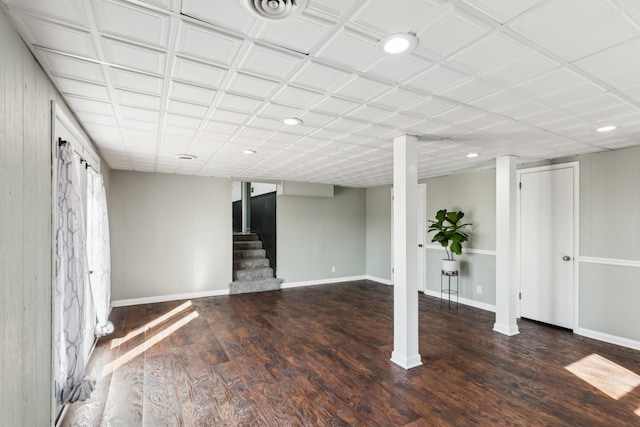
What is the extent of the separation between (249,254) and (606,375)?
20.4ft

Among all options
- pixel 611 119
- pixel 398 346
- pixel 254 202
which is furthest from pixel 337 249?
pixel 611 119

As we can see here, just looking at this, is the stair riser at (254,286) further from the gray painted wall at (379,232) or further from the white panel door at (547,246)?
the white panel door at (547,246)

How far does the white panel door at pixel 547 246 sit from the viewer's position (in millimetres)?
4168

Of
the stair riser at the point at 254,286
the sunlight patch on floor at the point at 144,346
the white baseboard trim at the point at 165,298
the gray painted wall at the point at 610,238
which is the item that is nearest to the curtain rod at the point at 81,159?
the sunlight patch on floor at the point at 144,346

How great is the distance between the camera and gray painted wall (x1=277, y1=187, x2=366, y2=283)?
22.9 ft

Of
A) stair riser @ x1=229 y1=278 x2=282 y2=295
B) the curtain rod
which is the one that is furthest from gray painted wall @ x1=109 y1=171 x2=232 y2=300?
the curtain rod

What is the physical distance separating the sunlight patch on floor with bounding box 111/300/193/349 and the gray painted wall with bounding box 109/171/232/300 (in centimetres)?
66

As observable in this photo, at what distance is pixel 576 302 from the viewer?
13.3ft

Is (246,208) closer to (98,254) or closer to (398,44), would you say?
(98,254)

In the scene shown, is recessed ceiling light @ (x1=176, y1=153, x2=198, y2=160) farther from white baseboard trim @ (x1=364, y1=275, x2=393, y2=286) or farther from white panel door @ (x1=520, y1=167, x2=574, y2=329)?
white baseboard trim @ (x1=364, y1=275, x2=393, y2=286)

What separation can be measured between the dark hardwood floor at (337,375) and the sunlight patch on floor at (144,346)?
12mm

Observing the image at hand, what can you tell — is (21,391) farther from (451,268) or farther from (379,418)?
(451,268)

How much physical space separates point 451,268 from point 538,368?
7.73ft

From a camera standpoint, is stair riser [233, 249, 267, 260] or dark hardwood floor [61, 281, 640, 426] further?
stair riser [233, 249, 267, 260]
